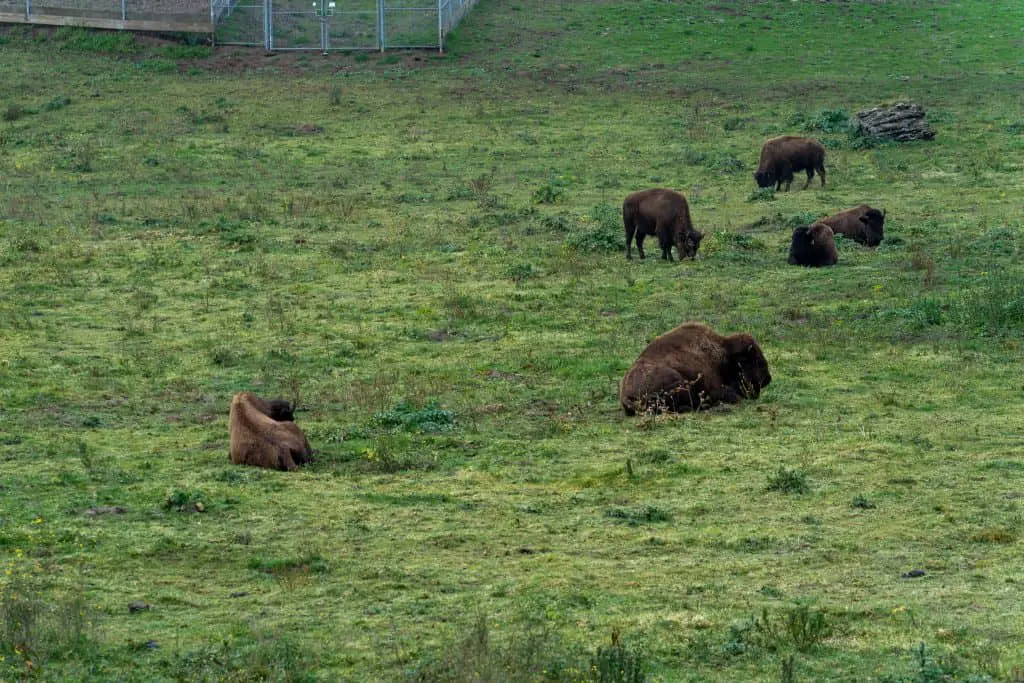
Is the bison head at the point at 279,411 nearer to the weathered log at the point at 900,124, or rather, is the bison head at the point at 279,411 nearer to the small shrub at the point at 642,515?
the small shrub at the point at 642,515

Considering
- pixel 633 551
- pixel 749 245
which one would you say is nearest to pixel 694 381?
pixel 633 551

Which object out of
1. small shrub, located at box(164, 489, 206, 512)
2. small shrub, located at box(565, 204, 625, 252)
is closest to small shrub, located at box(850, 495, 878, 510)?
small shrub, located at box(164, 489, 206, 512)

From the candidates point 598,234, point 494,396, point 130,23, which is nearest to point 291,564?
point 494,396

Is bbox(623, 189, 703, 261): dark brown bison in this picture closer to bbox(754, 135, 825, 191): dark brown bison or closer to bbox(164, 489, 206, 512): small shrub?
bbox(754, 135, 825, 191): dark brown bison

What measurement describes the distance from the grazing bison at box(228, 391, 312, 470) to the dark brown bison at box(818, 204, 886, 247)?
1377 cm

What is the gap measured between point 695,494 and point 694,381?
9.99 feet

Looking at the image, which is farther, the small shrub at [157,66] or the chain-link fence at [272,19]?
the chain-link fence at [272,19]

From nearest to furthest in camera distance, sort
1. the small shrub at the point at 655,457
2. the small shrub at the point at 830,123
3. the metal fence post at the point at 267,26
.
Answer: the small shrub at the point at 655,457 < the small shrub at the point at 830,123 < the metal fence post at the point at 267,26

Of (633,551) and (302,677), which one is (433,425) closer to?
(633,551)

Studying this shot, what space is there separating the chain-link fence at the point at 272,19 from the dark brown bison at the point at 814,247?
27.8 meters

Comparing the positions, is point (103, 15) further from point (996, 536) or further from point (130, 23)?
point (996, 536)

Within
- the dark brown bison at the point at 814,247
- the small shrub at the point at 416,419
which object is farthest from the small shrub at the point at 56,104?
the small shrub at the point at 416,419

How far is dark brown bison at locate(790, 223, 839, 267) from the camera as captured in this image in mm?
23547

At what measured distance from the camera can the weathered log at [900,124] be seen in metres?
34.6
